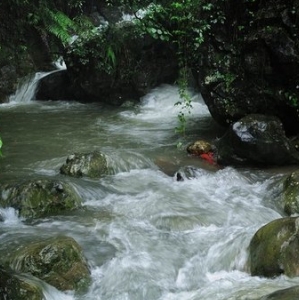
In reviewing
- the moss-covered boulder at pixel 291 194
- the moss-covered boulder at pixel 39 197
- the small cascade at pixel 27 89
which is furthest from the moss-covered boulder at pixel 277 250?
the small cascade at pixel 27 89

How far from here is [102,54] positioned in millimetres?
12773

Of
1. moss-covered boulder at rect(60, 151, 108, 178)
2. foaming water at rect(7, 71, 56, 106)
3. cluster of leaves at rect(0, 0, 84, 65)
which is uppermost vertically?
cluster of leaves at rect(0, 0, 84, 65)

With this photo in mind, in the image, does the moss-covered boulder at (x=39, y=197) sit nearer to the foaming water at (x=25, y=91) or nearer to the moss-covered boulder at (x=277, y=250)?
the moss-covered boulder at (x=277, y=250)

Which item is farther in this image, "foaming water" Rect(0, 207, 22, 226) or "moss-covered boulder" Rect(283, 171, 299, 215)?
"moss-covered boulder" Rect(283, 171, 299, 215)

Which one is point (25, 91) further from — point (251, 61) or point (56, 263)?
point (56, 263)

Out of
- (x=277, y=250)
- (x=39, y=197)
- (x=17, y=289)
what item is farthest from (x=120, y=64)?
(x=17, y=289)

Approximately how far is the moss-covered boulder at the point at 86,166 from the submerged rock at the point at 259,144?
2020 millimetres

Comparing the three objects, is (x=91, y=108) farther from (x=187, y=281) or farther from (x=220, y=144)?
(x=187, y=281)

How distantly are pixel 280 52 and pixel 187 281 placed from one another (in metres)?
4.75

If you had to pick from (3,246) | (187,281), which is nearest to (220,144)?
(187,281)

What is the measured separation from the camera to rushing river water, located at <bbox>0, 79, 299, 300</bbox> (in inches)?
164

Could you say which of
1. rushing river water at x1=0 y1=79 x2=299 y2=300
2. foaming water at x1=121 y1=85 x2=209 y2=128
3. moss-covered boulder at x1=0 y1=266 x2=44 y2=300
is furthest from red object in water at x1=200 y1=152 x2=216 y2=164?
moss-covered boulder at x1=0 y1=266 x2=44 y2=300

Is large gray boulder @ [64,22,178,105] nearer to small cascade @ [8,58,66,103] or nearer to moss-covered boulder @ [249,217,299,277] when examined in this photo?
small cascade @ [8,58,66,103]

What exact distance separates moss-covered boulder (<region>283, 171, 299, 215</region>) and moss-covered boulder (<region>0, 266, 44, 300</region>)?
3408 mm
